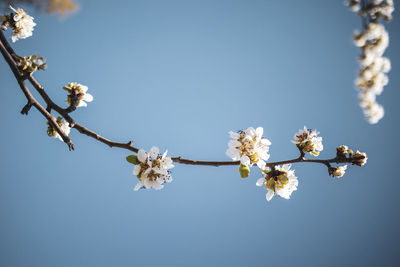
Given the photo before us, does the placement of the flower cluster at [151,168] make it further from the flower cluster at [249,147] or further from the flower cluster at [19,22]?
the flower cluster at [19,22]

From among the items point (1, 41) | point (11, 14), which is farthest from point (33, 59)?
point (11, 14)

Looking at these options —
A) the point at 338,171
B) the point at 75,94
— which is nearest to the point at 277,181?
the point at 338,171

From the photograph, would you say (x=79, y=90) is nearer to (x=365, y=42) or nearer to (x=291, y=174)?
(x=291, y=174)

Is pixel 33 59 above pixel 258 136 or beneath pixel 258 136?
above

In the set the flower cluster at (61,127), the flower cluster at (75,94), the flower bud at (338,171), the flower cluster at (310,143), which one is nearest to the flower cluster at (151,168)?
the flower cluster at (75,94)

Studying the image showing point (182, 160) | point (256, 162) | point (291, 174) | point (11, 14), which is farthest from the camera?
point (11, 14)

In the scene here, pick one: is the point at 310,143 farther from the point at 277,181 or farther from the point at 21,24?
the point at 21,24

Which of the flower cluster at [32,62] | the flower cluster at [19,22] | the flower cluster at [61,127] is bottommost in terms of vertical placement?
the flower cluster at [61,127]
